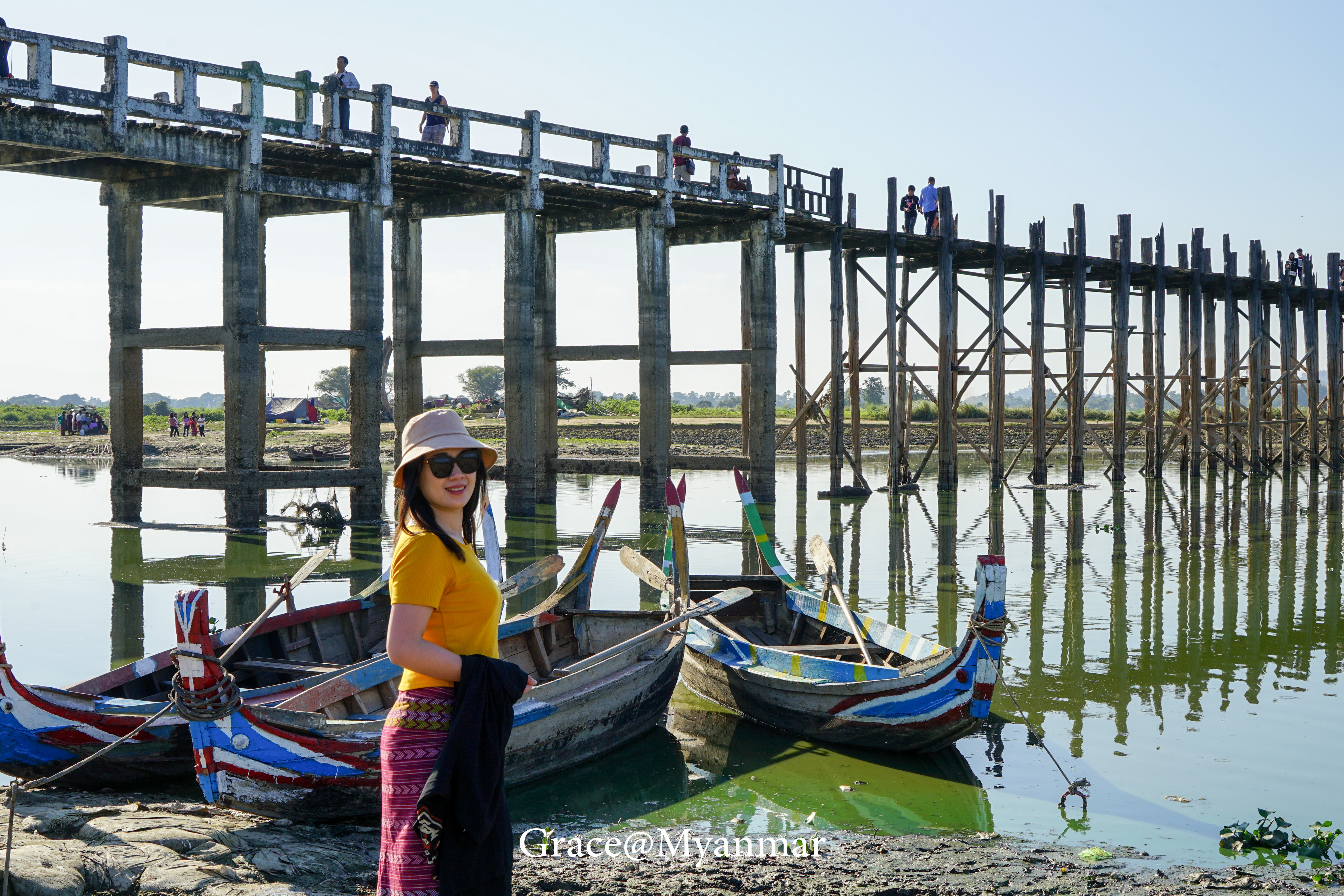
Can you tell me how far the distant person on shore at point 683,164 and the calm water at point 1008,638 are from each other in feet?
20.8

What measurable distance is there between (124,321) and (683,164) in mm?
10172

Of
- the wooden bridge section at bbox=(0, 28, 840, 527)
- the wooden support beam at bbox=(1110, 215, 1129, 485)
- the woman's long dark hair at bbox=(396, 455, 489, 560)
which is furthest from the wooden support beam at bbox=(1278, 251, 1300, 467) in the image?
the woman's long dark hair at bbox=(396, 455, 489, 560)

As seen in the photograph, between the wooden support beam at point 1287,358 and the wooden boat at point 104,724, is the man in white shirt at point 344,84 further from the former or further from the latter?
the wooden support beam at point 1287,358

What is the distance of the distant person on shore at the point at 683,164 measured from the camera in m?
22.5

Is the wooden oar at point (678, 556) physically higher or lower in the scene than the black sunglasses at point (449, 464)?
lower

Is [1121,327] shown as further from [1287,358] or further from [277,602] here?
[277,602]

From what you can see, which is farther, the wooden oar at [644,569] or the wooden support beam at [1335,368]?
the wooden support beam at [1335,368]

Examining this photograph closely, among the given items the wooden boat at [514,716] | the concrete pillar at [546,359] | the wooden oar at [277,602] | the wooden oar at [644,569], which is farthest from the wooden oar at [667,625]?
the concrete pillar at [546,359]

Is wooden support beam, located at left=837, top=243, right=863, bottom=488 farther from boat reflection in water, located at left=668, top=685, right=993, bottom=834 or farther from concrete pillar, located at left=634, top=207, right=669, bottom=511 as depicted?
boat reflection in water, located at left=668, top=685, right=993, bottom=834

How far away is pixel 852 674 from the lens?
876cm

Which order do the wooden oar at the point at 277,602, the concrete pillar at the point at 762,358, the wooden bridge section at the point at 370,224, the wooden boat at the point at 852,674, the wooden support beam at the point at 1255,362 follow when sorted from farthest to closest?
the wooden support beam at the point at 1255,362, the concrete pillar at the point at 762,358, the wooden bridge section at the point at 370,224, the wooden boat at the point at 852,674, the wooden oar at the point at 277,602

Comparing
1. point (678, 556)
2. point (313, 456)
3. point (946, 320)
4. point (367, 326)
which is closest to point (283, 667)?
point (678, 556)

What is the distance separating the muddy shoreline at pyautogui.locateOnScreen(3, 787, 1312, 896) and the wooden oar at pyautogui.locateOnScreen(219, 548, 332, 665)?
948mm

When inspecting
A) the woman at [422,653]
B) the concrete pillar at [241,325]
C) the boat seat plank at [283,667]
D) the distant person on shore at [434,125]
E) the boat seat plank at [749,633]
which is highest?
the distant person on shore at [434,125]
